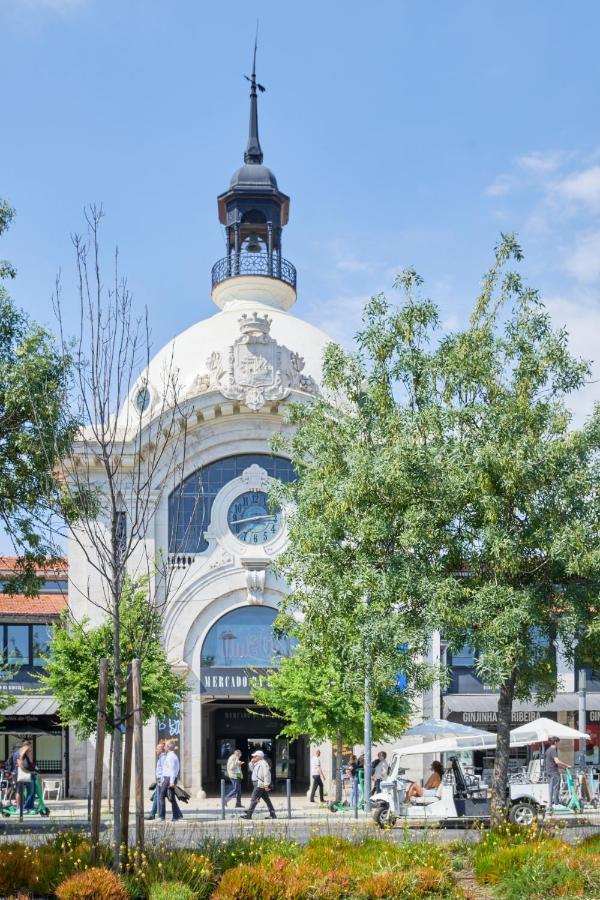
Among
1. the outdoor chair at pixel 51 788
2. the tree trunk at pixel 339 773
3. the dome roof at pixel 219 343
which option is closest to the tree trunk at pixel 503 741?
the tree trunk at pixel 339 773

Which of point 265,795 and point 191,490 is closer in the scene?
point 265,795

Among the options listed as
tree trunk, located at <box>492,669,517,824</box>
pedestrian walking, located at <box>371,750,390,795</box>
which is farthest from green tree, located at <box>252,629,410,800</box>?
tree trunk, located at <box>492,669,517,824</box>

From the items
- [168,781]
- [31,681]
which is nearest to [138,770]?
[168,781]

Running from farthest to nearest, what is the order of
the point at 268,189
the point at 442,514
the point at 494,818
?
the point at 268,189
the point at 442,514
the point at 494,818

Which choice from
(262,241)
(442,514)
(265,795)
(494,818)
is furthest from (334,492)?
(262,241)

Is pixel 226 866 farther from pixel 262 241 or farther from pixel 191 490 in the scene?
pixel 262 241

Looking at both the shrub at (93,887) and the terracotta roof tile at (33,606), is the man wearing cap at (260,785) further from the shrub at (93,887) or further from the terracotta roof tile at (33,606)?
the terracotta roof tile at (33,606)

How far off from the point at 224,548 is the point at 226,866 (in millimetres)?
23164

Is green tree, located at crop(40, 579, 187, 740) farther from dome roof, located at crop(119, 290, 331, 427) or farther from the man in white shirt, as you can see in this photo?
dome roof, located at crop(119, 290, 331, 427)

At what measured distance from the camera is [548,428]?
2062cm

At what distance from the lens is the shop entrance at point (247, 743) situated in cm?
4131

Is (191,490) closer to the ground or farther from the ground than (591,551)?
farther from the ground

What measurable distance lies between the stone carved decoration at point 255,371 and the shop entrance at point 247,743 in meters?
10.8

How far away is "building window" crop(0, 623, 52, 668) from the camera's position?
40250 mm
